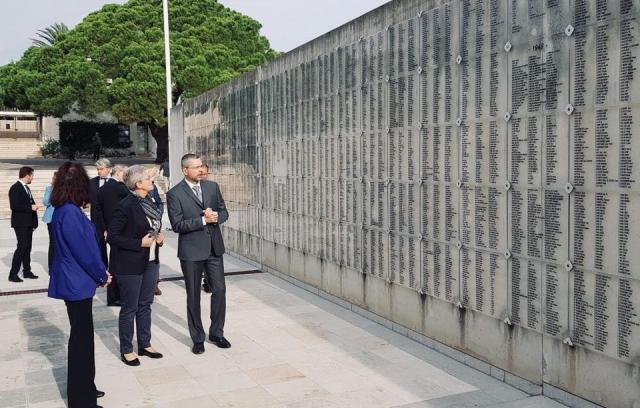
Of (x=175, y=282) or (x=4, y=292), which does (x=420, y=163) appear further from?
(x=4, y=292)

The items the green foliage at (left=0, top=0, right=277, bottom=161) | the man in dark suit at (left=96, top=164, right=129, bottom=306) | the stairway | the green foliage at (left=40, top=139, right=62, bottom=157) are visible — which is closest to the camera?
the man in dark suit at (left=96, top=164, right=129, bottom=306)

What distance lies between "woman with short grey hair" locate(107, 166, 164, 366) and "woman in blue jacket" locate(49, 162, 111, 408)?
31.5 inches

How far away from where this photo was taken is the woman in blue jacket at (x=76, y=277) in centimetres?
455

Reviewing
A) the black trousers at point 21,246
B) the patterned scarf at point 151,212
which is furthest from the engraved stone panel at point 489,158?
the black trousers at point 21,246

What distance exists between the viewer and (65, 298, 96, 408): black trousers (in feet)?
15.0

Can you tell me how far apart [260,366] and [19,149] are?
142 feet

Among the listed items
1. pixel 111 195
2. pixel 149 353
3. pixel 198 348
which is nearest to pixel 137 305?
pixel 149 353

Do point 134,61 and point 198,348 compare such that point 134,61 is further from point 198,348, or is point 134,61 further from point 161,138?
point 198,348

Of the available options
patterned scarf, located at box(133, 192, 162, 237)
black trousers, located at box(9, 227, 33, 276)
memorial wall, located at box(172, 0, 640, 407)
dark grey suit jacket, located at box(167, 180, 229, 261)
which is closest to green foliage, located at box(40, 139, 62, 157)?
black trousers, located at box(9, 227, 33, 276)

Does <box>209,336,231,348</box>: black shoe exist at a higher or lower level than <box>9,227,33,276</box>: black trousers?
lower

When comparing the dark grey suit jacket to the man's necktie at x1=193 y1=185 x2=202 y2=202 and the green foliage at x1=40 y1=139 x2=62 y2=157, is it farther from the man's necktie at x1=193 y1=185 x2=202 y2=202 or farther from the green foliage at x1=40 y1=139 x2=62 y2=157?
the green foliage at x1=40 y1=139 x2=62 y2=157

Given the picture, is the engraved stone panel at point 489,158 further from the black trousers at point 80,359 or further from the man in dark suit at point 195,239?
the black trousers at point 80,359

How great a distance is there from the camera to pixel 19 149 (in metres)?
43.9

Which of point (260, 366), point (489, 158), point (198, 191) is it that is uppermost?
point (489, 158)
